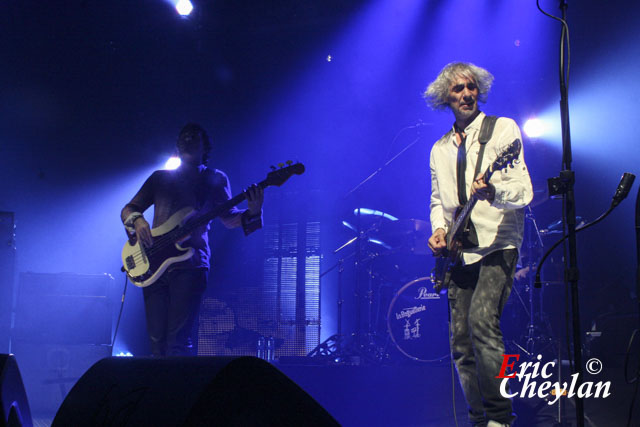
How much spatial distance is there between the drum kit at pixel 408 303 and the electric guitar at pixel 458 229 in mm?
2703

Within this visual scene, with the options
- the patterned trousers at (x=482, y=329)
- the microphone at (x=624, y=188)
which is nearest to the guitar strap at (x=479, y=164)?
the patterned trousers at (x=482, y=329)

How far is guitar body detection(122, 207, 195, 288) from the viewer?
3908 mm

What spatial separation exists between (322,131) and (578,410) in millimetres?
6055

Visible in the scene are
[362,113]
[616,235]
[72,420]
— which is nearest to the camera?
[72,420]

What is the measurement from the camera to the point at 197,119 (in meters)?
7.64

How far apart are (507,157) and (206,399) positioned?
2.30m

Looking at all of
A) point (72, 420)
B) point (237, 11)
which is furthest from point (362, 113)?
point (72, 420)

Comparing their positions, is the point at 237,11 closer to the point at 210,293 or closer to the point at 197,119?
the point at 197,119

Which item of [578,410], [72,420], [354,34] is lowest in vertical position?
[578,410]

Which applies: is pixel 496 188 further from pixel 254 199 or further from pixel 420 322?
pixel 420 322

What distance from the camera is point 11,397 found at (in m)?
1.32

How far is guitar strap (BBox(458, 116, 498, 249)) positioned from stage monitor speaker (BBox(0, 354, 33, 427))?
2.25 m

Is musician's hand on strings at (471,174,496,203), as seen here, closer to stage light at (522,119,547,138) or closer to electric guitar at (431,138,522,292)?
electric guitar at (431,138,522,292)

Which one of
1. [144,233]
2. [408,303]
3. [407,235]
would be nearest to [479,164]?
[144,233]
